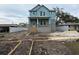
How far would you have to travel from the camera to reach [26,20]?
10.2ft

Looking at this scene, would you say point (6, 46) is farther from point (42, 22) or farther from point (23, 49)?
point (42, 22)

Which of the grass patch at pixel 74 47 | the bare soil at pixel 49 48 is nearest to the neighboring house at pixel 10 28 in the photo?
the bare soil at pixel 49 48

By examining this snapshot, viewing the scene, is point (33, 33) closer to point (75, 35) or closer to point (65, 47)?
point (65, 47)

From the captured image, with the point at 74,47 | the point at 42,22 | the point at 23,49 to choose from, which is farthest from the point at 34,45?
the point at 74,47

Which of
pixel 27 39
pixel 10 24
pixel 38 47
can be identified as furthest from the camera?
pixel 27 39

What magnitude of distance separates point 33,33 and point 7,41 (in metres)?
0.51

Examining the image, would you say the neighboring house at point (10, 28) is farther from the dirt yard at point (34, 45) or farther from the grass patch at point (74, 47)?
the grass patch at point (74, 47)

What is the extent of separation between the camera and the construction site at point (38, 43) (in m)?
2.99

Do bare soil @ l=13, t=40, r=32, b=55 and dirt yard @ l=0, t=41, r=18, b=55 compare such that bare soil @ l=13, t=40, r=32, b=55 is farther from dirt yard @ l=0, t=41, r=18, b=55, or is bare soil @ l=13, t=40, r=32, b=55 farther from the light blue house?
the light blue house

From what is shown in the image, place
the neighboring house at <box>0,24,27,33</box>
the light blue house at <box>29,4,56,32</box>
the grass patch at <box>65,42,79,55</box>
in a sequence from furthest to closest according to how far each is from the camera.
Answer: the light blue house at <box>29,4,56,32</box> → the neighboring house at <box>0,24,27,33</box> → the grass patch at <box>65,42,79,55</box>

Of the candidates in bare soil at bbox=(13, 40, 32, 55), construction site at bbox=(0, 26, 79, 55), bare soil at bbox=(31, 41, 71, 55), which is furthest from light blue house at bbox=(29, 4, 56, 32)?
bare soil at bbox=(13, 40, 32, 55)

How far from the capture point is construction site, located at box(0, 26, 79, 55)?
2.99 metres

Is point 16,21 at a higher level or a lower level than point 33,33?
higher

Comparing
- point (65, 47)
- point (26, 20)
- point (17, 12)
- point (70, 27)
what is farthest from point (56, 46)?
point (17, 12)
